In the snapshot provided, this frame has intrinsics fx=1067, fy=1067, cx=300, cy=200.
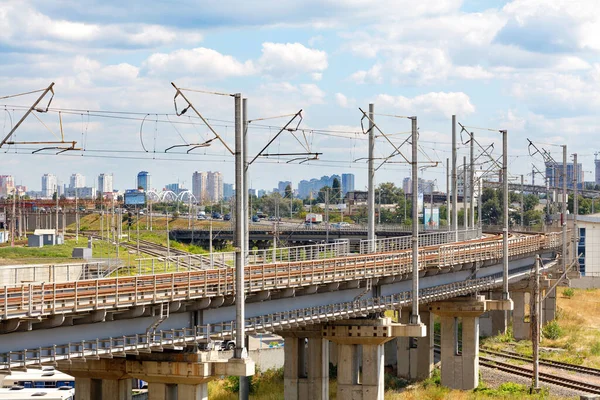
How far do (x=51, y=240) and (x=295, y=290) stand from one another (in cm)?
7902

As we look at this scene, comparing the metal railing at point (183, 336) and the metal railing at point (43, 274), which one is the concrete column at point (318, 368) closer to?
the metal railing at point (183, 336)

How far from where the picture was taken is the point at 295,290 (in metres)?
53.4

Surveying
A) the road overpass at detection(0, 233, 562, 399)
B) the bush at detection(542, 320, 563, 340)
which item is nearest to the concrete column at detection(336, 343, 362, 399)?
the road overpass at detection(0, 233, 562, 399)

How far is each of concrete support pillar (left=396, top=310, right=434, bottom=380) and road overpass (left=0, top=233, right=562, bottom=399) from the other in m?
2.86

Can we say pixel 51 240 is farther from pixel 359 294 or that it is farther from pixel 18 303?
pixel 18 303

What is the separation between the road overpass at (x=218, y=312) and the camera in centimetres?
3750

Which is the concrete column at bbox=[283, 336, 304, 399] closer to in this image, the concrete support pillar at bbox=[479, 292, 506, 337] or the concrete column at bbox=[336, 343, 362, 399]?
the concrete column at bbox=[336, 343, 362, 399]

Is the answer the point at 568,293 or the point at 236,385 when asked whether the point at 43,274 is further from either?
the point at 568,293

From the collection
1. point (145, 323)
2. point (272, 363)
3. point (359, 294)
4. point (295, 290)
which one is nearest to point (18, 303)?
point (145, 323)

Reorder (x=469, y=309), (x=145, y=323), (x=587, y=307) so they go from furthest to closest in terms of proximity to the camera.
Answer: (x=587, y=307) < (x=469, y=309) < (x=145, y=323)

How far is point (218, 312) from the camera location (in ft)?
156

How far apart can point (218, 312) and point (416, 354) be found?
38.9 metres

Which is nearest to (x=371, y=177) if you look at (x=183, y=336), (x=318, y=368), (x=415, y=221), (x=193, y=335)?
(x=415, y=221)

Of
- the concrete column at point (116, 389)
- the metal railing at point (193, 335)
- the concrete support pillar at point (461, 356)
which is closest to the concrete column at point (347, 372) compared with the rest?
the metal railing at point (193, 335)
